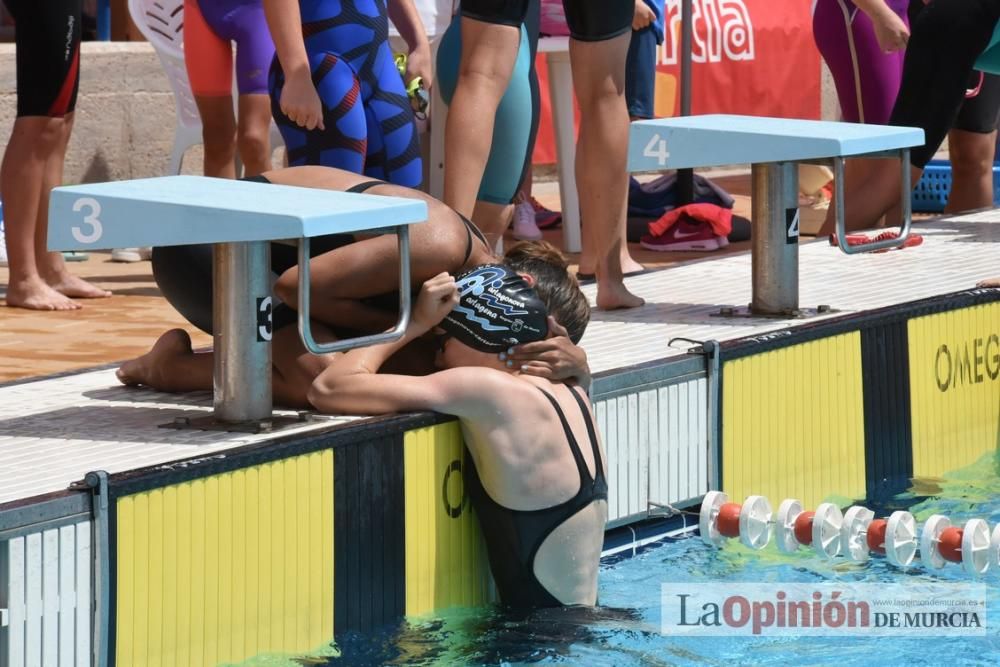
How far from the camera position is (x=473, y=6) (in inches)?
193

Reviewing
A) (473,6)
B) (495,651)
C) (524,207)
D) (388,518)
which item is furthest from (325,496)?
(524,207)

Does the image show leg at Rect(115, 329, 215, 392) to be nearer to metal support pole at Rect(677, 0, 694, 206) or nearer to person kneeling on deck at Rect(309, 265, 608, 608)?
person kneeling on deck at Rect(309, 265, 608, 608)

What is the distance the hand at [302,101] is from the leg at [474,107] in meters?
0.51

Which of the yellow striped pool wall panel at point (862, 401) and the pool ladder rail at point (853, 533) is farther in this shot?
the yellow striped pool wall panel at point (862, 401)

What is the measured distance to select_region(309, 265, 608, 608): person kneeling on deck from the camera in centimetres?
360

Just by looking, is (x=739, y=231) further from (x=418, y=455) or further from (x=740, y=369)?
(x=418, y=455)

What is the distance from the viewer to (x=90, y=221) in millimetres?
3361

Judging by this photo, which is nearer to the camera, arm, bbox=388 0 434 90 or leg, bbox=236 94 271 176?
arm, bbox=388 0 434 90

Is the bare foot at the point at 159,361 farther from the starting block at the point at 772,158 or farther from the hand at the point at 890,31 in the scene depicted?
the hand at the point at 890,31

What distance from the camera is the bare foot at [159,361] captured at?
13.2ft

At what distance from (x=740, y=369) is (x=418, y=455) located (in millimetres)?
1149

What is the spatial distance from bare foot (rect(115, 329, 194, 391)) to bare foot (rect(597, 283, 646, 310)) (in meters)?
1.42

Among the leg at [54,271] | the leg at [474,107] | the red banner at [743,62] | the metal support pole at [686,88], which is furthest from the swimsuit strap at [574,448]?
the red banner at [743,62]

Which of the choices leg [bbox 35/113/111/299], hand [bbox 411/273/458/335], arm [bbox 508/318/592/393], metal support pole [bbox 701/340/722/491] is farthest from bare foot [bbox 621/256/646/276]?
hand [bbox 411/273/458/335]
